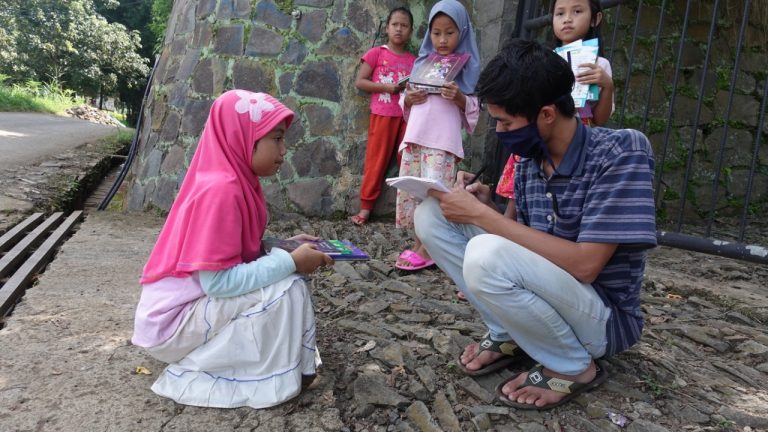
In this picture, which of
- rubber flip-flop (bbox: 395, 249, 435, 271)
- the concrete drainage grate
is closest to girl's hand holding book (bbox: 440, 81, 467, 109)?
rubber flip-flop (bbox: 395, 249, 435, 271)

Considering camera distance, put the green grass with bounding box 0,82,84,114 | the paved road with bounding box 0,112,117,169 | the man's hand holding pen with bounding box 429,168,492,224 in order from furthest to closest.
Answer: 1. the green grass with bounding box 0,82,84,114
2. the paved road with bounding box 0,112,117,169
3. the man's hand holding pen with bounding box 429,168,492,224

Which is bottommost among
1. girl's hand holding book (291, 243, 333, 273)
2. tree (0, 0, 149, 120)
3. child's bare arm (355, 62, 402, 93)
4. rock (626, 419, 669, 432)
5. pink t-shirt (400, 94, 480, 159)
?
rock (626, 419, 669, 432)

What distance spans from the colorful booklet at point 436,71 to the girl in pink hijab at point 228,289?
1.77 m

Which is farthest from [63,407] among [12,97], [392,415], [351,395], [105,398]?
[12,97]

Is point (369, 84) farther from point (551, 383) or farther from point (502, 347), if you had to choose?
point (551, 383)

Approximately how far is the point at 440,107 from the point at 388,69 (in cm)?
88

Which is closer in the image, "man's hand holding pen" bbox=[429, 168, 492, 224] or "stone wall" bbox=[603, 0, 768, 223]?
"man's hand holding pen" bbox=[429, 168, 492, 224]

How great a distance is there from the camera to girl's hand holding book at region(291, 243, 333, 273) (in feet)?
6.23

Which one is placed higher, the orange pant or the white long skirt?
the orange pant

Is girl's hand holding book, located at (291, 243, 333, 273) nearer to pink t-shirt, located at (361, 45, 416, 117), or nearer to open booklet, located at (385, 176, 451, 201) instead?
open booklet, located at (385, 176, 451, 201)

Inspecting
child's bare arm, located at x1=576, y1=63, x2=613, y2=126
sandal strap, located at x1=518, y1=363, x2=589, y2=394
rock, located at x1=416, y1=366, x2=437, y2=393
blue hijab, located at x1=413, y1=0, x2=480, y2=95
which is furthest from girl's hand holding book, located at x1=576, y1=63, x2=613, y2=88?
rock, located at x1=416, y1=366, x2=437, y2=393

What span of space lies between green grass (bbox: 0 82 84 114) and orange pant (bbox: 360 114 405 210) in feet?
50.7

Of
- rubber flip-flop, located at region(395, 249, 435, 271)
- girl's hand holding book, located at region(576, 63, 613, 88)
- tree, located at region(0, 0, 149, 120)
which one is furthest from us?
tree, located at region(0, 0, 149, 120)

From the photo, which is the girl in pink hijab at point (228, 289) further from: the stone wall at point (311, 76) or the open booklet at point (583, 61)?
the stone wall at point (311, 76)
